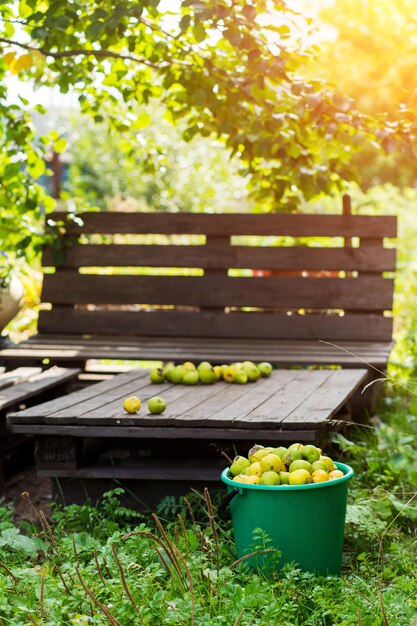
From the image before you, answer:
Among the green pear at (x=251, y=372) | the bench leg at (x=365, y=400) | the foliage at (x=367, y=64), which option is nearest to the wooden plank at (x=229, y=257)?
the bench leg at (x=365, y=400)

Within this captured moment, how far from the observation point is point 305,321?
21.3 feet

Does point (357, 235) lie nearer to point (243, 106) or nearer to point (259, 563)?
point (243, 106)

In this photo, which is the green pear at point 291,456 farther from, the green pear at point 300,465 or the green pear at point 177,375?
the green pear at point 177,375

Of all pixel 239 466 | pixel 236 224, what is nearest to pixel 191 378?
pixel 239 466

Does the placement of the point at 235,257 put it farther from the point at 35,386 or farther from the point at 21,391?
the point at 21,391

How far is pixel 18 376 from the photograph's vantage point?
512 cm

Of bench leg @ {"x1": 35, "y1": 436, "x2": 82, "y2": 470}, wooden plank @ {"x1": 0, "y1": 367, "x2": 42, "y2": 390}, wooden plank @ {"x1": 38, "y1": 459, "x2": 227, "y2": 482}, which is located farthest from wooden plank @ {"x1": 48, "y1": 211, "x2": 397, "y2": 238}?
bench leg @ {"x1": 35, "y1": 436, "x2": 82, "y2": 470}

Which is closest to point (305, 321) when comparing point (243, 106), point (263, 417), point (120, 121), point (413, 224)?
point (243, 106)

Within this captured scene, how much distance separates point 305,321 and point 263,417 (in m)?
2.79

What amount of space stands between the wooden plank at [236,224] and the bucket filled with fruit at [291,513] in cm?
359

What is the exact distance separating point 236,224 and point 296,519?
390 centimetres

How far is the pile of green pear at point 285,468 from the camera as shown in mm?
3119

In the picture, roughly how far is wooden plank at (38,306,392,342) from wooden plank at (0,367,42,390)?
1.28 meters

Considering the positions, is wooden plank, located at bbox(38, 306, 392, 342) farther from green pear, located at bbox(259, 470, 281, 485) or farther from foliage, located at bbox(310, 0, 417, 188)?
foliage, located at bbox(310, 0, 417, 188)
